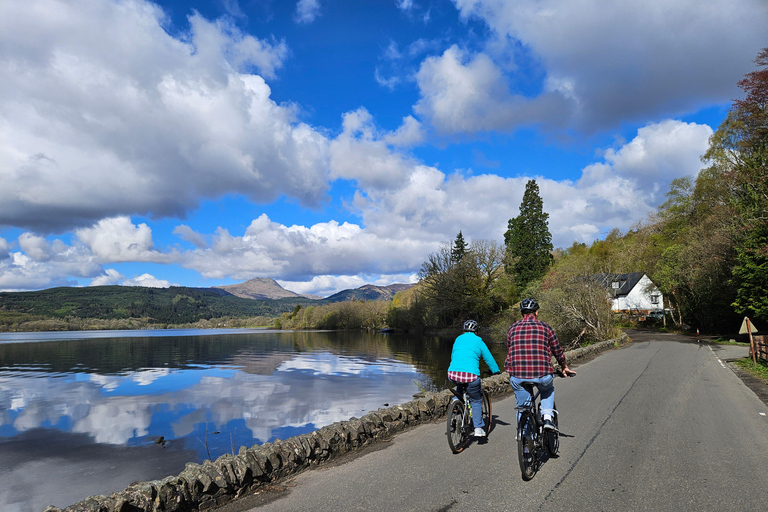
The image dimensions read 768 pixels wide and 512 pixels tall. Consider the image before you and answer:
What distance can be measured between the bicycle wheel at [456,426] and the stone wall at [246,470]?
1.64 meters

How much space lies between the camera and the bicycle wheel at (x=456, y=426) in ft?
20.8

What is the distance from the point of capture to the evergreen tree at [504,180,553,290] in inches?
2231

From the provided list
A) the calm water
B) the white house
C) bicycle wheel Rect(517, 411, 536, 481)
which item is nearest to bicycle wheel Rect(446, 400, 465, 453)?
bicycle wheel Rect(517, 411, 536, 481)

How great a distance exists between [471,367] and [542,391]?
1.07 meters

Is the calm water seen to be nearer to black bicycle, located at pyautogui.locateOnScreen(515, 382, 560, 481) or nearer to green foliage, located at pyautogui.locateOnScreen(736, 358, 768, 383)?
black bicycle, located at pyautogui.locateOnScreen(515, 382, 560, 481)

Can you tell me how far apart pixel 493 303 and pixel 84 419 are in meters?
46.2

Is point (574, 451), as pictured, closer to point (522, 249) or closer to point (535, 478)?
point (535, 478)

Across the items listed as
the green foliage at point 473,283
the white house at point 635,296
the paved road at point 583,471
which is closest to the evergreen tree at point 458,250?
the green foliage at point 473,283

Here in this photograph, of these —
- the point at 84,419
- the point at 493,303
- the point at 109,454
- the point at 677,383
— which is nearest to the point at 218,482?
the point at 109,454

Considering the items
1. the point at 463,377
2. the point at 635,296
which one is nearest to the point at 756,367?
the point at 463,377

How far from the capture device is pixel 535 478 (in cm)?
538

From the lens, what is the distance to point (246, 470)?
5.29m

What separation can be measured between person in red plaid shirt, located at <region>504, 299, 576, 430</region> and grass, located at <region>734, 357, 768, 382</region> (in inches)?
523

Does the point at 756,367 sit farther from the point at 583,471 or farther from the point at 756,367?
the point at 583,471
